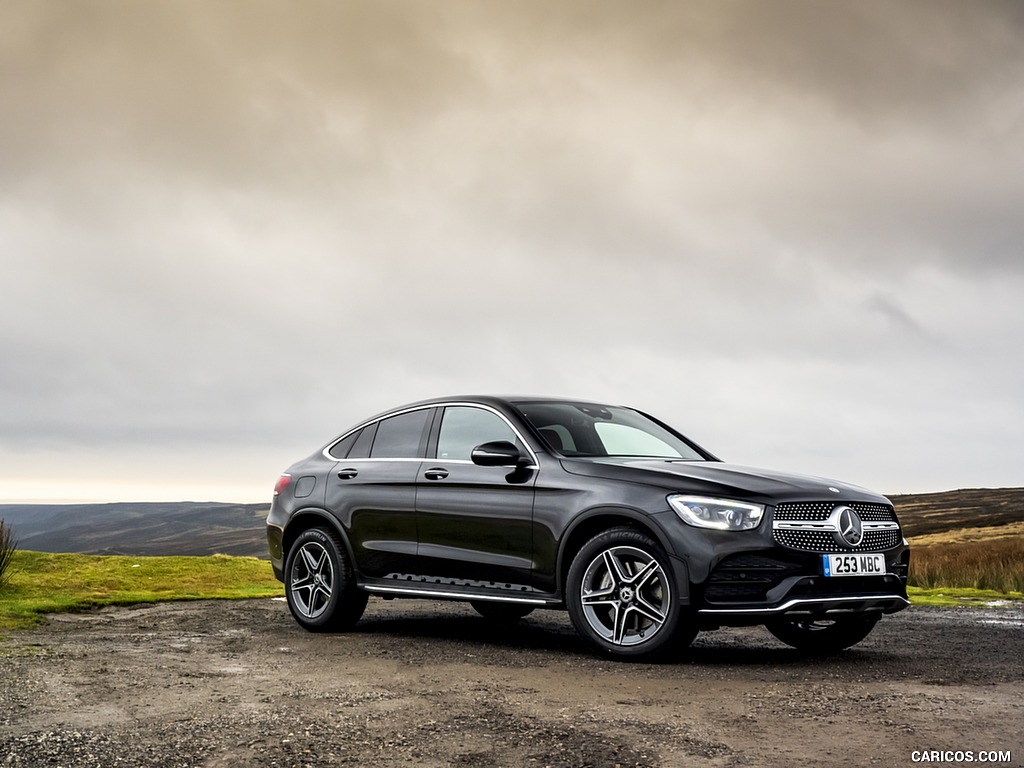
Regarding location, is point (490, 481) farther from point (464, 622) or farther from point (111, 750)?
point (111, 750)

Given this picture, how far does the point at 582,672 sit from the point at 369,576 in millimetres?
2847

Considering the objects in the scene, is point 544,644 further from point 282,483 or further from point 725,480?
point 282,483

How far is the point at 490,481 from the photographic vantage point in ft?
27.3

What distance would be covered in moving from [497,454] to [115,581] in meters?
8.77

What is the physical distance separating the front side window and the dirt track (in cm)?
153

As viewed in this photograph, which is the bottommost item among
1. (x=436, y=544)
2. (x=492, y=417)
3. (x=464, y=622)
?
(x=464, y=622)

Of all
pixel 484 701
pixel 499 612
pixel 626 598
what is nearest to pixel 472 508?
pixel 626 598

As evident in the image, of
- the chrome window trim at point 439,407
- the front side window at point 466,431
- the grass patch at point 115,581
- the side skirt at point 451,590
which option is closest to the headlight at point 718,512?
the side skirt at point 451,590

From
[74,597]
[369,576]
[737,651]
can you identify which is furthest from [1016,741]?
[74,597]

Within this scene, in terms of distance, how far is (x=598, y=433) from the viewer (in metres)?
8.74

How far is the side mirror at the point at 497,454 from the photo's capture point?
8000 mm

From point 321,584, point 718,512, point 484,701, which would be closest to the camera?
point 484,701

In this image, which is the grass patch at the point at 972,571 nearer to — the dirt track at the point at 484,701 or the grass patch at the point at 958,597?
the grass patch at the point at 958,597

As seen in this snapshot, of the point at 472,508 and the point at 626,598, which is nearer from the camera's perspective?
the point at 626,598
